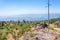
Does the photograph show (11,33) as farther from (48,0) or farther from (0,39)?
(48,0)

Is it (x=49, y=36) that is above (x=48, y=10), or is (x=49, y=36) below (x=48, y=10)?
below

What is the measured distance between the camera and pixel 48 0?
3262 cm

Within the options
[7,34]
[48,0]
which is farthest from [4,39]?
[48,0]

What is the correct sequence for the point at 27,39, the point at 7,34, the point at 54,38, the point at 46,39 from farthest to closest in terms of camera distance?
1. the point at 7,34
2. the point at 27,39
3. the point at 54,38
4. the point at 46,39

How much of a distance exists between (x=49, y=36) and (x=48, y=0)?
8.20 metres

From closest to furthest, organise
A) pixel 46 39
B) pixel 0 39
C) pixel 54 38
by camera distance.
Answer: pixel 46 39, pixel 54 38, pixel 0 39

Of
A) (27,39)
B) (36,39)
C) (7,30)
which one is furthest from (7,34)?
(36,39)

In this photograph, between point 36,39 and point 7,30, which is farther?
point 7,30

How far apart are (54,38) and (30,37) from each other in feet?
16.5

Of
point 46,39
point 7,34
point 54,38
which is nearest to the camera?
point 46,39

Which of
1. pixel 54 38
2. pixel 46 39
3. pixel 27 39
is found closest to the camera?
pixel 46 39

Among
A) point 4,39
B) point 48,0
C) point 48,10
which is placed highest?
point 48,0

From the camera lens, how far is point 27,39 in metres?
31.8

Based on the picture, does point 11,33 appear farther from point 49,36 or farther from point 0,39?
point 49,36
